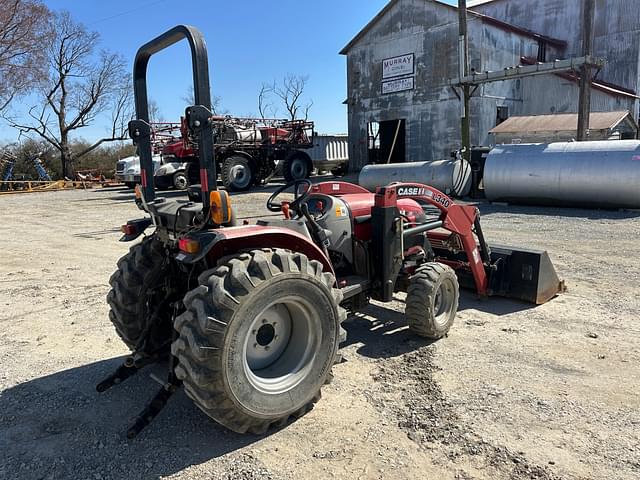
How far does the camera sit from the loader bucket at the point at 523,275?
5.33 m

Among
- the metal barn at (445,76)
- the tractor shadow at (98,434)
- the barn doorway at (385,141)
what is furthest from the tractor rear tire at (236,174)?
the tractor shadow at (98,434)

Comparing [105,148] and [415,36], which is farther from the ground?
[415,36]

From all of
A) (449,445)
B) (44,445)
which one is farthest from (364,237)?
(44,445)

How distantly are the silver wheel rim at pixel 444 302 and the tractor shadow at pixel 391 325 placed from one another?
9.0 inches

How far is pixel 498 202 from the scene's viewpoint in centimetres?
1352

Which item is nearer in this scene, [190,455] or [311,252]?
[190,455]

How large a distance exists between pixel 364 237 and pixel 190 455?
2375 millimetres

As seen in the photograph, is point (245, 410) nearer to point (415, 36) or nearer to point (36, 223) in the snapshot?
point (36, 223)

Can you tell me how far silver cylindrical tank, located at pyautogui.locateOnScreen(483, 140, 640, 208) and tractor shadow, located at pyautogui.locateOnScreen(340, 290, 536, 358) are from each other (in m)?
7.06

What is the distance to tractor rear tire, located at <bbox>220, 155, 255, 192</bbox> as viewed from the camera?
18.0 meters

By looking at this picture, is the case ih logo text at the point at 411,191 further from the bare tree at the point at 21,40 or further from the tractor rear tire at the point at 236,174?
the bare tree at the point at 21,40

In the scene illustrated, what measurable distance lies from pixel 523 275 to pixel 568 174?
7291 millimetres

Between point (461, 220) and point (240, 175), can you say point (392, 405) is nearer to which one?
point (461, 220)

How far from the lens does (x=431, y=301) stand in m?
4.24
